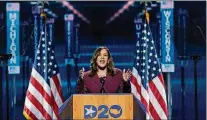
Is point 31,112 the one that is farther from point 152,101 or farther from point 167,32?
point 167,32

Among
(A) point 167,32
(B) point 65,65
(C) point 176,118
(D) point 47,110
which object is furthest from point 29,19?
(C) point 176,118

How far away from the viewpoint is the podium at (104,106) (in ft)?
13.3

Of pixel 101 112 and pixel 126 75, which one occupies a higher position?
pixel 126 75

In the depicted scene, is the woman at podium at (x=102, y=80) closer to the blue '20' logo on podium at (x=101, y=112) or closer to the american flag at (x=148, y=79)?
the blue '20' logo on podium at (x=101, y=112)

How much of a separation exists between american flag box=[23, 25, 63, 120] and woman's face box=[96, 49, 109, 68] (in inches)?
78.5

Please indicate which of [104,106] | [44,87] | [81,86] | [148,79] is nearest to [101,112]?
[104,106]

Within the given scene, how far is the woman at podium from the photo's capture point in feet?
16.6

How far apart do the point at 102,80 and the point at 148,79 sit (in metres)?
2.21

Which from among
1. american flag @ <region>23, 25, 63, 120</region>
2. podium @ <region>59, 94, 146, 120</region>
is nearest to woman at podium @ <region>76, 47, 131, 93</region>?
podium @ <region>59, 94, 146, 120</region>

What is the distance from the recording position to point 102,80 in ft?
16.8

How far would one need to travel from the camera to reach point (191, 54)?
7754mm

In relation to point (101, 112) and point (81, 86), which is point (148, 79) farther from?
point (101, 112)

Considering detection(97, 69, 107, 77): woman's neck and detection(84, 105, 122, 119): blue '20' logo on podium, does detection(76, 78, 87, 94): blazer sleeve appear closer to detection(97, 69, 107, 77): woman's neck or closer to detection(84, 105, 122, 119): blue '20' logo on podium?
detection(97, 69, 107, 77): woman's neck

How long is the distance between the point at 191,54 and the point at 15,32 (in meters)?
2.70
